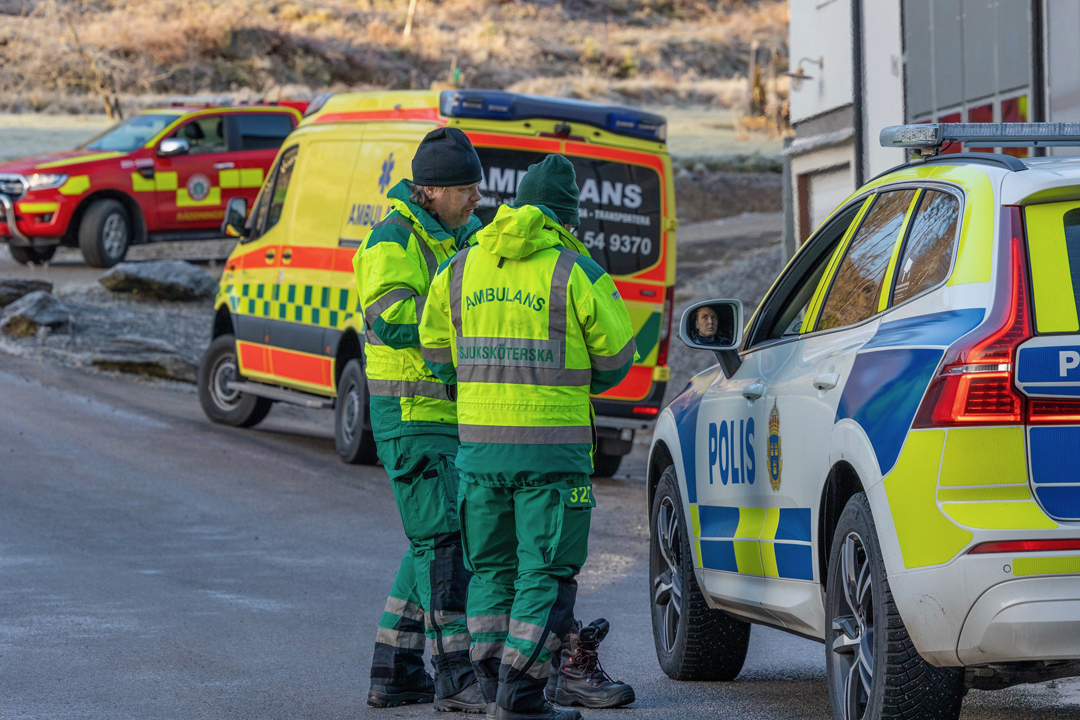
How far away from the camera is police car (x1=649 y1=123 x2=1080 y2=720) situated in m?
3.40

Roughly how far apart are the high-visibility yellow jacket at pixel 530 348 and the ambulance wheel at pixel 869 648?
87 cm

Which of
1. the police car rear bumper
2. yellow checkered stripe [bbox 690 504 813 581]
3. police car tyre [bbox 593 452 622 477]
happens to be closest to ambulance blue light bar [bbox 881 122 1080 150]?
yellow checkered stripe [bbox 690 504 813 581]

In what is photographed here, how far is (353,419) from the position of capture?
11242 millimetres

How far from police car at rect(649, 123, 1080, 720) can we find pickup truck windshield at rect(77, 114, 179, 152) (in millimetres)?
15140

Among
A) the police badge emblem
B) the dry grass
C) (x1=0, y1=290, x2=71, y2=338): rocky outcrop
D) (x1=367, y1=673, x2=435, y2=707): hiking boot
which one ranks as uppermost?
the dry grass

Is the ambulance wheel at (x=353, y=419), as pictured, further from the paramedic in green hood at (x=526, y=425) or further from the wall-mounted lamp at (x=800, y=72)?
the wall-mounted lamp at (x=800, y=72)

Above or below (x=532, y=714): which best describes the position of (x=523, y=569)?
above

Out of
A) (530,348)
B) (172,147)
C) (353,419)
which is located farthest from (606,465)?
(172,147)

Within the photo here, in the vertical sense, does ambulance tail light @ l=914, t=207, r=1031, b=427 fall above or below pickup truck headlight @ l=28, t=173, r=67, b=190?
below

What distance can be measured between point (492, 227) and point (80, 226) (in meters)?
15.3

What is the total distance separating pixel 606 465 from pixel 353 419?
1983mm

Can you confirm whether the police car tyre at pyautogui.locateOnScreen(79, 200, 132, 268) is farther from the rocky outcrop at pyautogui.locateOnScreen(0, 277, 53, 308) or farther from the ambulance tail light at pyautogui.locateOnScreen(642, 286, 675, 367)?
the ambulance tail light at pyautogui.locateOnScreen(642, 286, 675, 367)

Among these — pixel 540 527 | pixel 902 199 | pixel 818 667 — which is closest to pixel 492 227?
pixel 540 527

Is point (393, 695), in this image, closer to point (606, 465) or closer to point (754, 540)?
point (754, 540)
